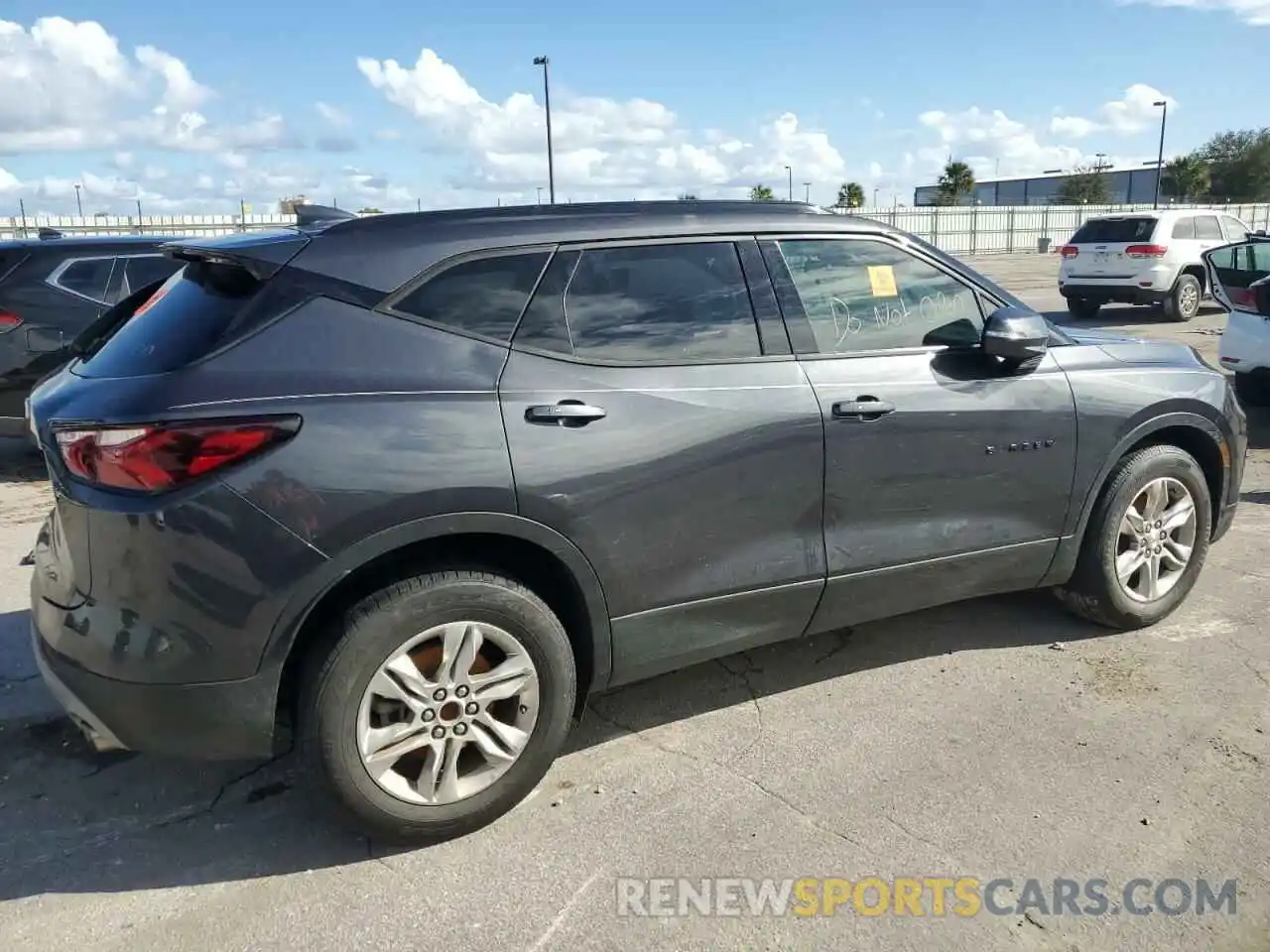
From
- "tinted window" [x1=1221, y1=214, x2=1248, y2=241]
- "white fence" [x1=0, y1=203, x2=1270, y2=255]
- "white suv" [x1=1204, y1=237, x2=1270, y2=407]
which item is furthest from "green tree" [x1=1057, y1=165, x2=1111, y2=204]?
"white suv" [x1=1204, y1=237, x2=1270, y2=407]

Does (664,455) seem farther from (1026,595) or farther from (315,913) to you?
(1026,595)

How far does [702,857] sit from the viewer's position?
286cm

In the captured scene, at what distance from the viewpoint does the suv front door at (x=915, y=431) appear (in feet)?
11.4

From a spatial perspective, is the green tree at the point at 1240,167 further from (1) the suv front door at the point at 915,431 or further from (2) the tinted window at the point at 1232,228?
(1) the suv front door at the point at 915,431

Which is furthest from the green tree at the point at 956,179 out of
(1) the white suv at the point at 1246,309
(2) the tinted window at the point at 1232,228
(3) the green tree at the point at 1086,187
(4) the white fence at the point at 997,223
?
(1) the white suv at the point at 1246,309

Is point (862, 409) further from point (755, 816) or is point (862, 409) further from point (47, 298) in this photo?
point (47, 298)

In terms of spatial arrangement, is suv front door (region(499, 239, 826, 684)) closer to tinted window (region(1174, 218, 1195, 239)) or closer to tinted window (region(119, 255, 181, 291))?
tinted window (region(119, 255, 181, 291))

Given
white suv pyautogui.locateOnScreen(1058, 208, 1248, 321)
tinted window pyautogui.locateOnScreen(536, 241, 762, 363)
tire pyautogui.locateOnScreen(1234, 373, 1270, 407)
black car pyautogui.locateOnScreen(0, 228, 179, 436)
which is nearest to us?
tinted window pyautogui.locateOnScreen(536, 241, 762, 363)

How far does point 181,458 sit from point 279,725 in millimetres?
820

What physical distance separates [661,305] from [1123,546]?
232 cm

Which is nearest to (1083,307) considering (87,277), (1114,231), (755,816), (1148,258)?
(1114,231)

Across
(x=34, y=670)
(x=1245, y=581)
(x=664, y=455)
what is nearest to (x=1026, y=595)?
(x=1245, y=581)

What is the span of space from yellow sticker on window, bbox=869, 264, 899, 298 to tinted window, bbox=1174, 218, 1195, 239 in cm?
1502

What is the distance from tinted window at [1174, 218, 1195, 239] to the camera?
1633 cm
